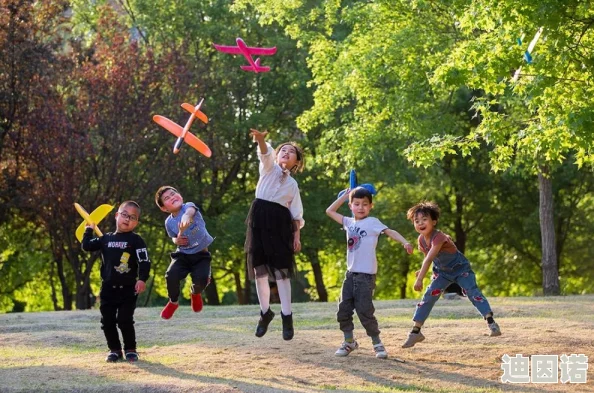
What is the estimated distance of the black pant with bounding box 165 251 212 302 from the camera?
12.3 m

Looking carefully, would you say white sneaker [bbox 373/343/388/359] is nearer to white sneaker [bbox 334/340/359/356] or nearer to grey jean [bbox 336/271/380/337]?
grey jean [bbox 336/271/380/337]

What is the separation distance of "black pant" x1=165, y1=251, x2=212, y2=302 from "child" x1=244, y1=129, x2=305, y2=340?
567mm

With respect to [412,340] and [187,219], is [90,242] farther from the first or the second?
[412,340]

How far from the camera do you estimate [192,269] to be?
12.4 meters

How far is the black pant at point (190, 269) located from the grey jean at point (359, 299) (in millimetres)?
1496

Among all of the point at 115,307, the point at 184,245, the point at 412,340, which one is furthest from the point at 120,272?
the point at 412,340

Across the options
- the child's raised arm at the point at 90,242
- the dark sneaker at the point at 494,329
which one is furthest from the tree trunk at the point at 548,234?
the child's raised arm at the point at 90,242

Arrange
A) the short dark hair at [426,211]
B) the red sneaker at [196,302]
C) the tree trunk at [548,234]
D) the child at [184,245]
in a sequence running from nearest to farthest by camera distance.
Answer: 1. the short dark hair at [426,211]
2. the child at [184,245]
3. the red sneaker at [196,302]
4. the tree trunk at [548,234]

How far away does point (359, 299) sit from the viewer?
38.0 ft

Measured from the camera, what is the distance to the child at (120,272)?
38.7 ft

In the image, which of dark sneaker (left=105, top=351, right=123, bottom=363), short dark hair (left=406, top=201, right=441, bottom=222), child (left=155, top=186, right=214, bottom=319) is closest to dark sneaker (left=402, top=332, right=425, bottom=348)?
short dark hair (left=406, top=201, right=441, bottom=222)

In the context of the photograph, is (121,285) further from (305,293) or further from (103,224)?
(305,293)

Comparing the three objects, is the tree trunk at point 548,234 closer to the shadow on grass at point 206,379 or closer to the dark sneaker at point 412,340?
the dark sneaker at point 412,340

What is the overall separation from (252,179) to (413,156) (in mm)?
23325
